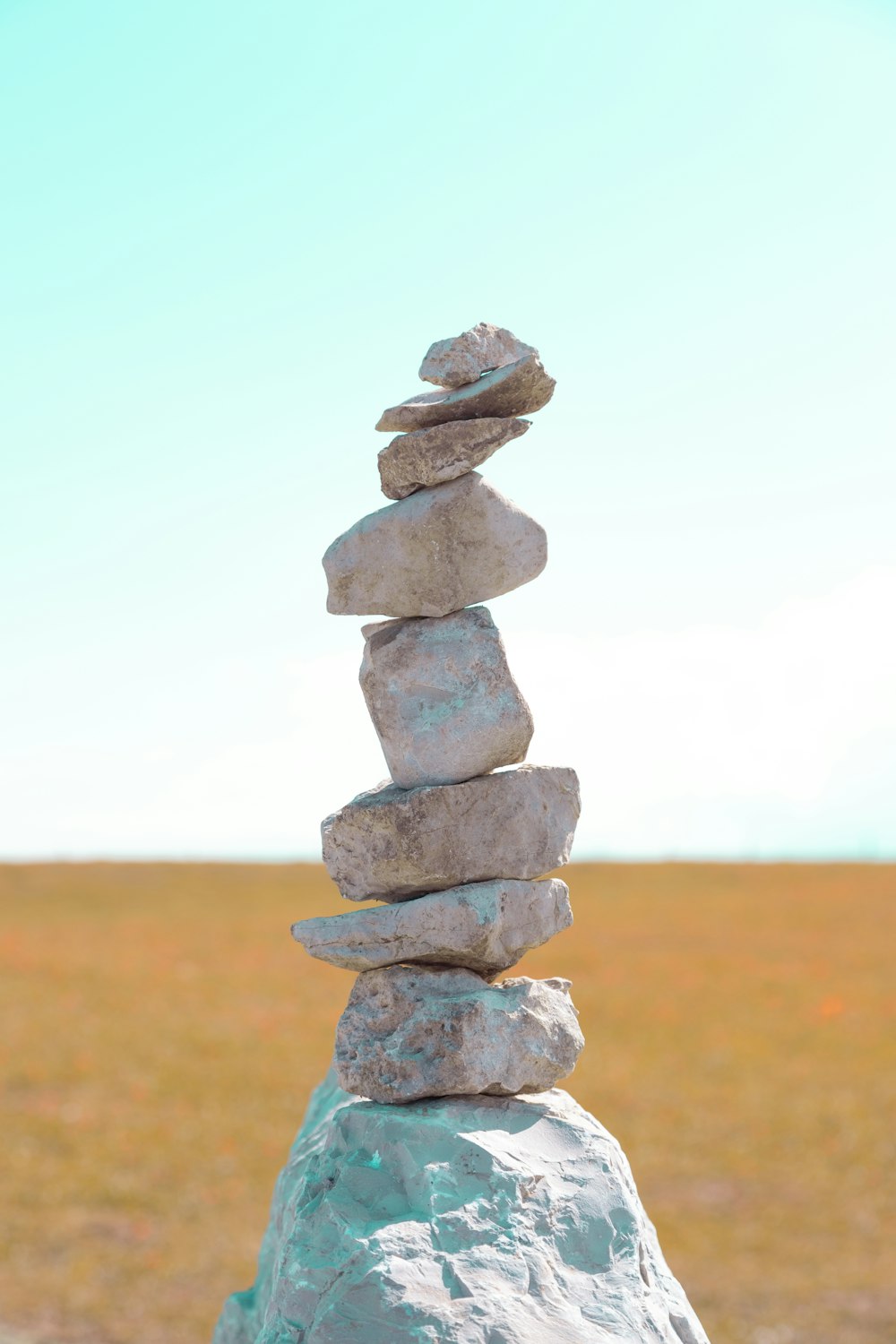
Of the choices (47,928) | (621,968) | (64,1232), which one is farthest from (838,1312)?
(47,928)

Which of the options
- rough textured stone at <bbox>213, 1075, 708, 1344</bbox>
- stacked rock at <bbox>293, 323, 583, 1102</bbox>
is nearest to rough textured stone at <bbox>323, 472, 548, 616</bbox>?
stacked rock at <bbox>293, 323, 583, 1102</bbox>

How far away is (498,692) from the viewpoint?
15.5 feet

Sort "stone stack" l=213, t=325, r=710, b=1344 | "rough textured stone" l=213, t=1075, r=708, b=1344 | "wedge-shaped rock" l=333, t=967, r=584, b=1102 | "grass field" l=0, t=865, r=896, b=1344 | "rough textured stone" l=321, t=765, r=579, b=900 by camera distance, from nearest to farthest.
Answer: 1. "rough textured stone" l=213, t=1075, r=708, b=1344
2. "stone stack" l=213, t=325, r=710, b=1344
3. "wedge-shaped rock" l=333, t=967, r=584, b=1102
4. "rough textured stone" l=321, t=765, r=579, b=900
5. "grass field" l=0, t=865, r=896, b=1344

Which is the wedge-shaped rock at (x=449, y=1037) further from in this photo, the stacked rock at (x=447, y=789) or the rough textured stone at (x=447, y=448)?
the rough textured stone at (x=447, y=448)

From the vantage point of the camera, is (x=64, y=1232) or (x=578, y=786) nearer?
(x=578, y=786)

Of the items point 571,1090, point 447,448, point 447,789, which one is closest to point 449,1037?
point 447,789

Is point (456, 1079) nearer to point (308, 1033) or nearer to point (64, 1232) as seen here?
point (64, 1232)

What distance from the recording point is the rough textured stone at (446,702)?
185 inches

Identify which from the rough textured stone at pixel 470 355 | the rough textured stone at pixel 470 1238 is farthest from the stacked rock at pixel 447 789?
the rough textured stone at pixel 470 1238

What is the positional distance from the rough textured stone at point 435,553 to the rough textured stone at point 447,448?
0.23 feet

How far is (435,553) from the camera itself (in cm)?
472

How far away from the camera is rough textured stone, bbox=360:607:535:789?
4.69m

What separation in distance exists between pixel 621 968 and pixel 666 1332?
65.2ft

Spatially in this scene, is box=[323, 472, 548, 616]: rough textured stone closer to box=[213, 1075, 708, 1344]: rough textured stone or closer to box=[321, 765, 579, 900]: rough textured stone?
box=[321, 765, 579, 900]: rough textured stone
